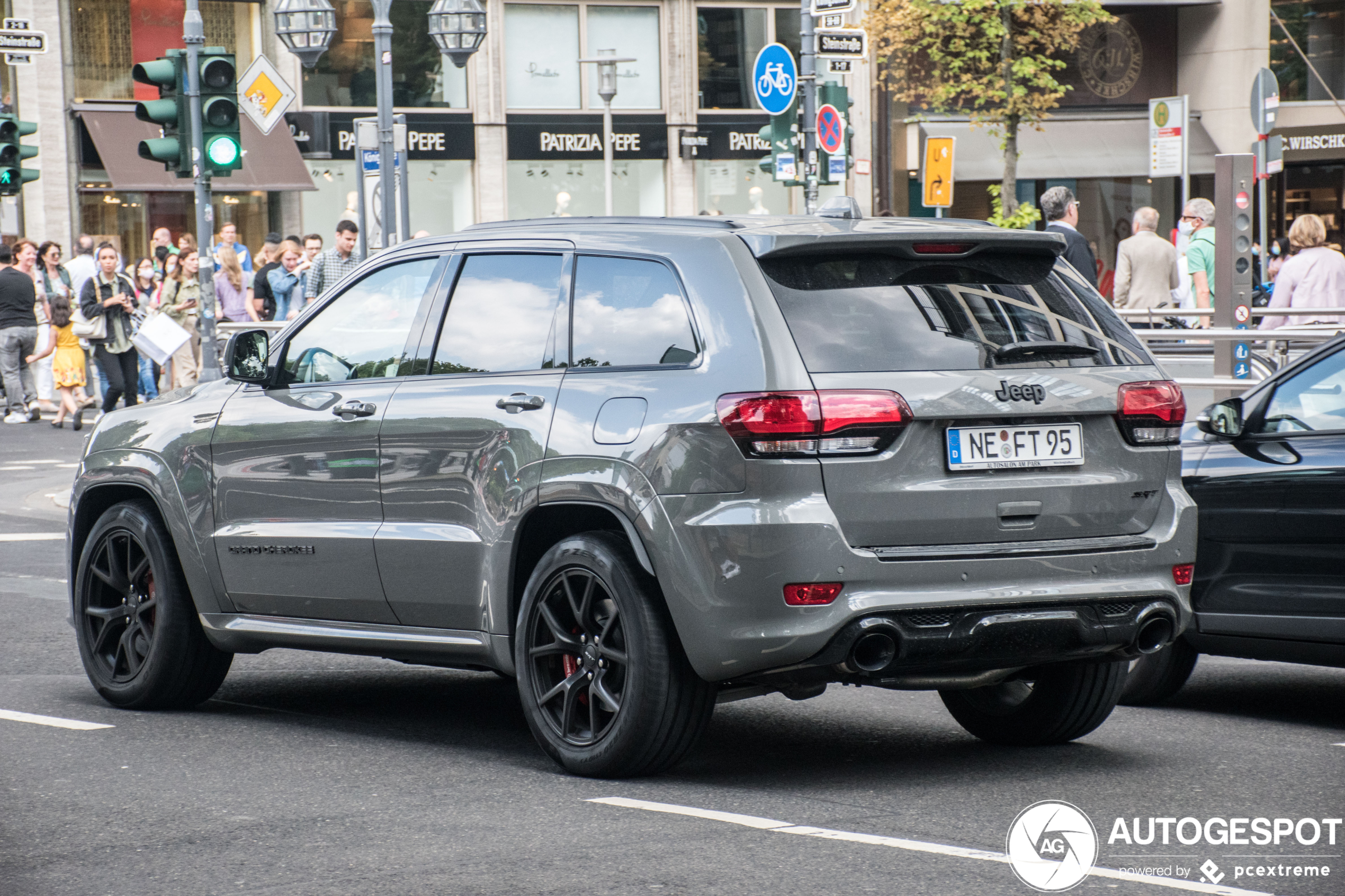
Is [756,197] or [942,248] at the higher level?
[756,197]

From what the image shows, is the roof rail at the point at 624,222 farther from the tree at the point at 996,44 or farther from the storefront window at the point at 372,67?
the tree at the point at 996,44

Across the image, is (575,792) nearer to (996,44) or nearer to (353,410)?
(353,410)

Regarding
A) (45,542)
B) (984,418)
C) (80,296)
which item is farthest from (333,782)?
(80,296)

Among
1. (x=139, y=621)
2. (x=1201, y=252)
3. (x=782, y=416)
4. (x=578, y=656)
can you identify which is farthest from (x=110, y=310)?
(x=782, y=416)

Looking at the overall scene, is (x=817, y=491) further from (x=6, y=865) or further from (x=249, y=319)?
(x=249, y=319)

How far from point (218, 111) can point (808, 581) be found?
10521 mm

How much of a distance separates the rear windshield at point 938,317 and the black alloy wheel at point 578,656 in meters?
0.98

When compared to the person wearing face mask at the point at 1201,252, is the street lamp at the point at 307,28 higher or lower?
higher

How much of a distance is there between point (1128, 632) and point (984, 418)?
0.78 metres

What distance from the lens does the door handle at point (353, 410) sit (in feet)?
21.5

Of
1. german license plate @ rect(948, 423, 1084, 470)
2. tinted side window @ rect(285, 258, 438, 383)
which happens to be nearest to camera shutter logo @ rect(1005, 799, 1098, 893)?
german license plate @ rect(948, 423, 1084, 470)

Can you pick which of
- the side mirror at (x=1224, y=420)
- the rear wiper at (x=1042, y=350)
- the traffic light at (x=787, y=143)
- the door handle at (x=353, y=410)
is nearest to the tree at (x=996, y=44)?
the traffic light at (x=787, y=143)

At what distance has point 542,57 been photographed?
37.2m

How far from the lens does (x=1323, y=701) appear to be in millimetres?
7711
